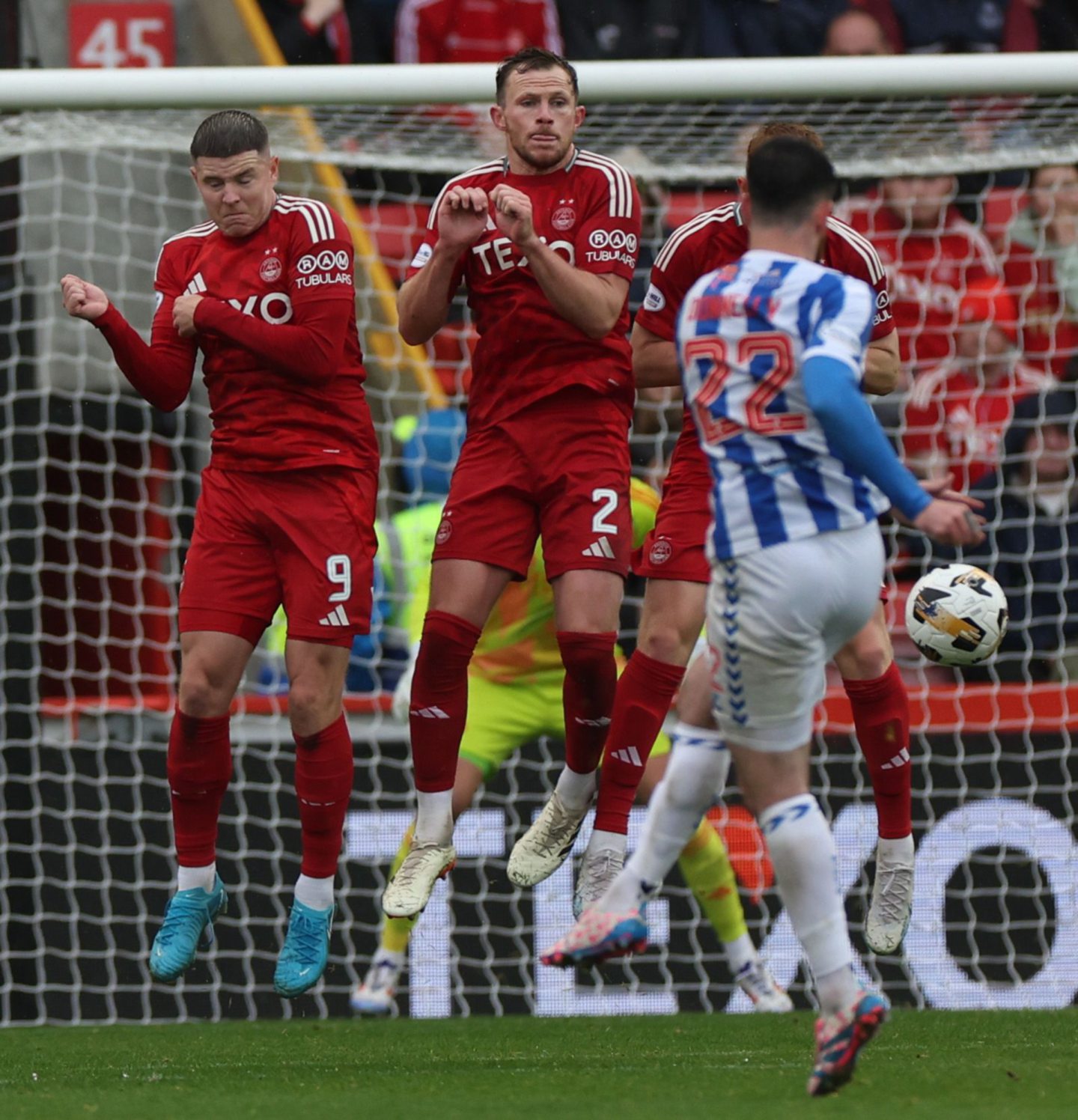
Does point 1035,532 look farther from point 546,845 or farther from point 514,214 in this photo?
point 514,214

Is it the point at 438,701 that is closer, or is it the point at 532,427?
the point at 532,427

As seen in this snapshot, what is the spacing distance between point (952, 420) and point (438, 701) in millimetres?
4001

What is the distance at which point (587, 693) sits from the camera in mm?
6094

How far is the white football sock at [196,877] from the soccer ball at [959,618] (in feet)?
7.56

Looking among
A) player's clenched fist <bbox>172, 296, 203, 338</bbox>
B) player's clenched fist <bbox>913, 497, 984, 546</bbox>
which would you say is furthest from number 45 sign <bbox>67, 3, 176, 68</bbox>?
player's clenched fist <bbox>913, 497, 984, 546</bbox>

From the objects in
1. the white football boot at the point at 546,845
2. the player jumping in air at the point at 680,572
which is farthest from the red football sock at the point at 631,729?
the white football boot at the point at 546,845

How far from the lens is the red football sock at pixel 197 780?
6160 mm

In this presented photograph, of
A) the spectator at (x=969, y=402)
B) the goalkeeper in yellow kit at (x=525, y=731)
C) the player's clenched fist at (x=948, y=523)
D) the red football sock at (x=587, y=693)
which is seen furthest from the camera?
the spectator at (x=969, y=402)

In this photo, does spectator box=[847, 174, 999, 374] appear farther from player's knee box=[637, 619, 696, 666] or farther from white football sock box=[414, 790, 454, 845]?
white football sock box=[414, 790, 454, 845]

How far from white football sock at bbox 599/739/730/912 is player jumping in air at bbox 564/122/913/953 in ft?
3.05

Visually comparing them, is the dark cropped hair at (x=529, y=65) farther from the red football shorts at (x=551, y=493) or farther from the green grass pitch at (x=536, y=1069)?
the green grass pitch at (x=536, y=1069)

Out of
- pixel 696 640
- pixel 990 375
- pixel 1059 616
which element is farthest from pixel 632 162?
pixel 696 640

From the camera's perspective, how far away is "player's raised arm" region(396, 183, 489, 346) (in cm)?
569

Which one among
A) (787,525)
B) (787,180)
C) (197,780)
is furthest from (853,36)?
(787,525)
